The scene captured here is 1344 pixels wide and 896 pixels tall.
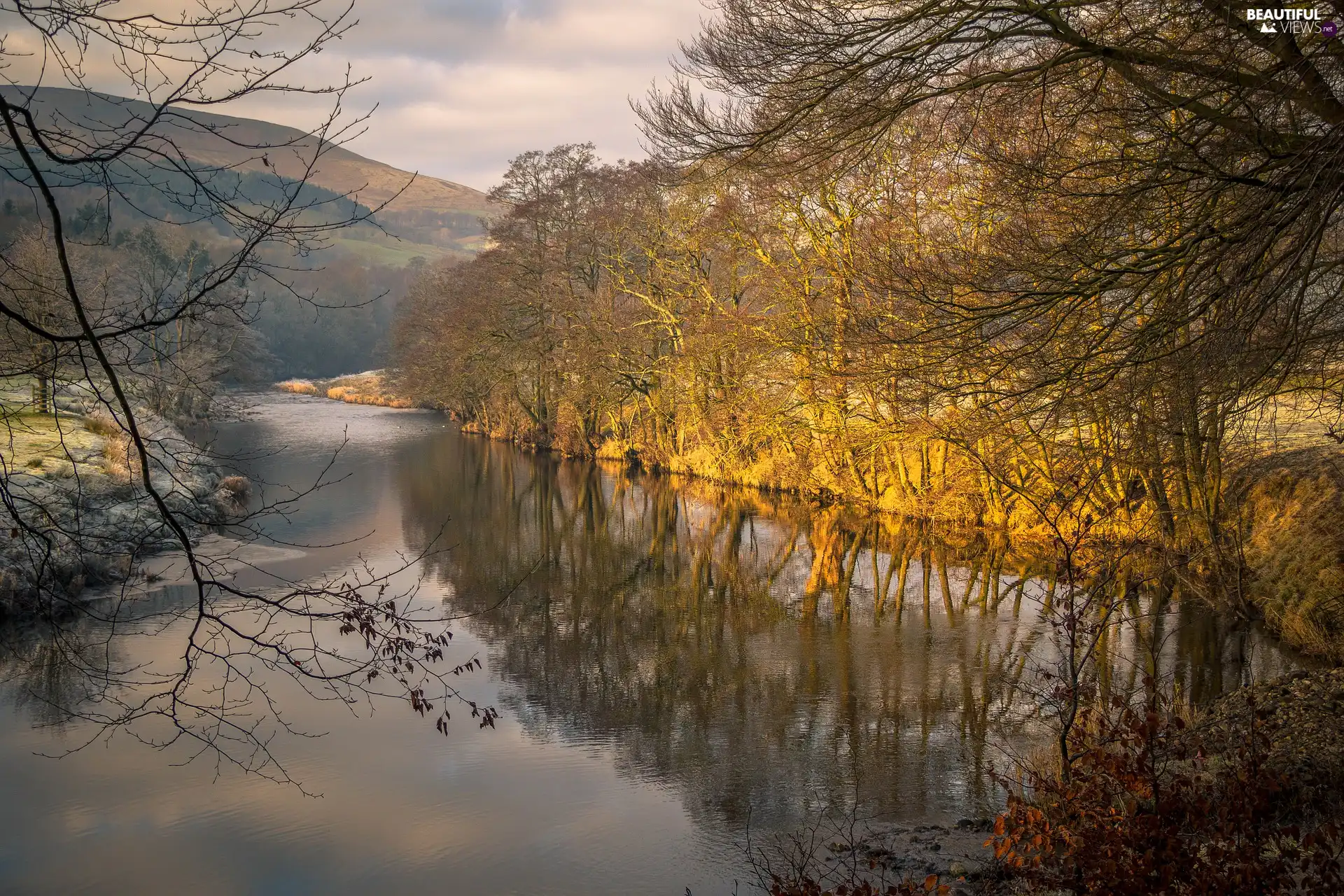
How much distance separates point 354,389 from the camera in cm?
5691

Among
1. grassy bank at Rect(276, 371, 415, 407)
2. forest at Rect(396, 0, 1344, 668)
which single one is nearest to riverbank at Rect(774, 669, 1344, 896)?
forest at Rect(396, 0, 1344, 668)

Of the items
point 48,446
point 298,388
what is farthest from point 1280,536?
point 298,388

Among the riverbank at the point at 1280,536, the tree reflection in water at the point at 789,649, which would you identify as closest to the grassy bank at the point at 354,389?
the tree reflection in water at the point at 789,649

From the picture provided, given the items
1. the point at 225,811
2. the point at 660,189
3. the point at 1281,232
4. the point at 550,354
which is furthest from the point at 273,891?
the point at 550,354

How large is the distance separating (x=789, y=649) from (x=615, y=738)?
301 cm

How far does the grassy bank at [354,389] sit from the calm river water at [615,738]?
3680cm

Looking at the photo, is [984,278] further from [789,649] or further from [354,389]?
[354,389]

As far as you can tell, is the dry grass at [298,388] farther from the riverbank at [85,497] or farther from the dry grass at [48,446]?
the dry grass at [48,446]

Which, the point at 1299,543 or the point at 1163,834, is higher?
the point at 1163,834

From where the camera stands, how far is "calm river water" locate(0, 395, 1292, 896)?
7.31m

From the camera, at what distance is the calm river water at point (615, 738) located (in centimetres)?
731

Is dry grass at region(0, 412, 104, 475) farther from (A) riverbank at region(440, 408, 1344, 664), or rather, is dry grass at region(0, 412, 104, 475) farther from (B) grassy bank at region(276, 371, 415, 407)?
(B) grassy bank at region(276, 371, 415, 407)

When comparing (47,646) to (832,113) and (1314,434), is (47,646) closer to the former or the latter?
(832,113)

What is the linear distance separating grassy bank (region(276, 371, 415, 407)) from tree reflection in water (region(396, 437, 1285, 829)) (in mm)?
33460
